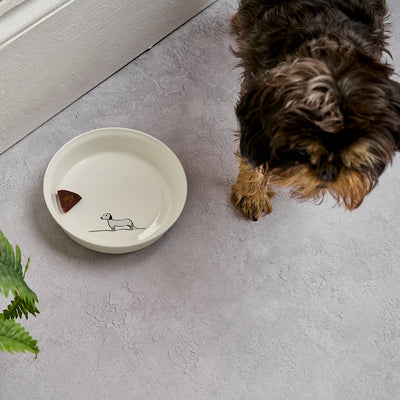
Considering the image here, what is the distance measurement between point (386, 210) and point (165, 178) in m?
0.90

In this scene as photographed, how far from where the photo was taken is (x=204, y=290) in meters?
2.03


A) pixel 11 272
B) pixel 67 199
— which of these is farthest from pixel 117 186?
pixel 11 272

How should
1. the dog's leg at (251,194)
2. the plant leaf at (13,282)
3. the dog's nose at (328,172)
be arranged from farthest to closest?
the dog's leg at (251,194) → the dog's nose at (328,172) → the plant leaf at (13,282)

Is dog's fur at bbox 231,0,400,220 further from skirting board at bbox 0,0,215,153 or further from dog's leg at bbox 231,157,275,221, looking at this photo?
skirting board at bbox 0,0,215,153

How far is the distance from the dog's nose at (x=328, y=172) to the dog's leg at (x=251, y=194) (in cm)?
52

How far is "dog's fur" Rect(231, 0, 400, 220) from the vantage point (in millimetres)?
1338

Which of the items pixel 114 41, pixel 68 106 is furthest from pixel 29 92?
pixel 114 41

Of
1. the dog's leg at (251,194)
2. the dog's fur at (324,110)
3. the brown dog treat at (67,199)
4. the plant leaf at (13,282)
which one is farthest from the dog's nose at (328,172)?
the brown dog treat at (67,199)

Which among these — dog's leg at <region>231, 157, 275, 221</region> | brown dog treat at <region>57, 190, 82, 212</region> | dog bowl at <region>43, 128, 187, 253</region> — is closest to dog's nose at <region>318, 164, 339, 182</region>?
dog's leg at <region>231, 157, 275, 221</region>

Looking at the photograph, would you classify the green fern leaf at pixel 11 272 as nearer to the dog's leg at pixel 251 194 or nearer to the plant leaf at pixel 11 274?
the plant leaf at pixel 11 274

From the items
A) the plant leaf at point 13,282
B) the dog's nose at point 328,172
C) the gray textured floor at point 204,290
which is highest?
the plant leaf at point 13,282

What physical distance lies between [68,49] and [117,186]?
536 millimetres

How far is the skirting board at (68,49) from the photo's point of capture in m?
1.87

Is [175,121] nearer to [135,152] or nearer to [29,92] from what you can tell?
[135,152]
